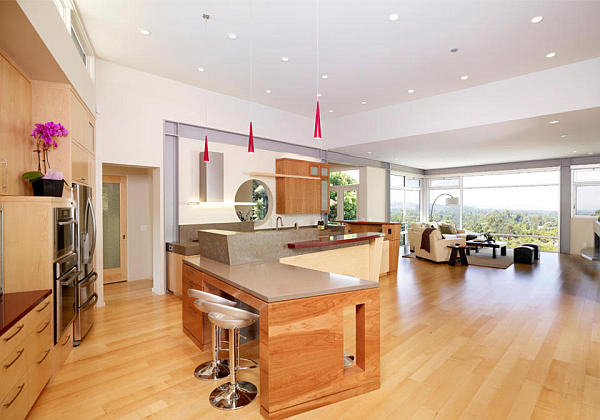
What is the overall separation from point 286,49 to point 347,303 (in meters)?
3.59

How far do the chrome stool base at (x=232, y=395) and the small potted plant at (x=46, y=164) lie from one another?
85.0 inches

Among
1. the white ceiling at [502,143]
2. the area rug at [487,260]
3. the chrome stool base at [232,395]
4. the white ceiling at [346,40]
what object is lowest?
the area rug at [487,260]

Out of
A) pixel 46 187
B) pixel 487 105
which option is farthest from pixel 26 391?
pixel 487 105

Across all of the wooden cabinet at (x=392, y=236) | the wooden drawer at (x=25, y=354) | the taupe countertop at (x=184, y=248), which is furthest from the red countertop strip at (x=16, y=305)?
the wooden cabinet at (x=392, y=236)

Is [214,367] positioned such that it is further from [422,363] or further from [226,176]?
[226,176]

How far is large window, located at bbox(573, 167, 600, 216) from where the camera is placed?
9.46 m

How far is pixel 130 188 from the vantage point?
238 inches

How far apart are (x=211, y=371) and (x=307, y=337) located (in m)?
1.13

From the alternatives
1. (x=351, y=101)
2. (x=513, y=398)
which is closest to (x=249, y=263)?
(x=513, y=398)

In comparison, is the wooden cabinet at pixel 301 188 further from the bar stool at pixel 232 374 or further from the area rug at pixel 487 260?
the bar stool at pixel 232 374

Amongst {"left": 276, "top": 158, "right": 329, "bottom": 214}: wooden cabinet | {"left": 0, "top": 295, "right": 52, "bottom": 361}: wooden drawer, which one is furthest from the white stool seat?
{"left": 276, "top": 158, "right": 329, "bottom": 214}: wooden cabinet

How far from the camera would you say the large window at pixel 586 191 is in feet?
31.0

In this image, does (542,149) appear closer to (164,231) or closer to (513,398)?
(513,398)

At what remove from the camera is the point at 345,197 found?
10359 millimetres
